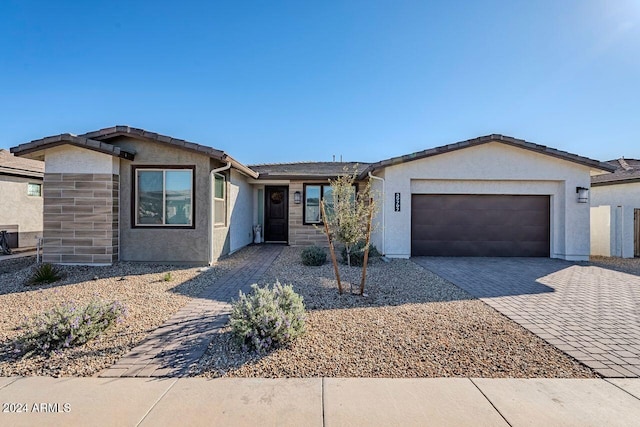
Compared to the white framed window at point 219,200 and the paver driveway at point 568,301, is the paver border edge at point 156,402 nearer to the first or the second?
the paver driveway at point 568,301

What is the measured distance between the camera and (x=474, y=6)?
28.2 ft

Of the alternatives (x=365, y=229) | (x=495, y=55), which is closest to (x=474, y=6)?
(x=495, y=55)

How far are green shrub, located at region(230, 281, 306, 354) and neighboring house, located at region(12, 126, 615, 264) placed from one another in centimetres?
541

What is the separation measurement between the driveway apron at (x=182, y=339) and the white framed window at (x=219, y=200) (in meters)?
3.31

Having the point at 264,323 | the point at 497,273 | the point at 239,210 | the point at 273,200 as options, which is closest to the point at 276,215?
the point at 273,200

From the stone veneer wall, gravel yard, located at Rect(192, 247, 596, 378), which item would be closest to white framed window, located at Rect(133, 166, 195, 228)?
the stone veneer wall

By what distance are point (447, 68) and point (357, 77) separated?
3.34m

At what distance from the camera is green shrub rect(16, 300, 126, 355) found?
145 inches

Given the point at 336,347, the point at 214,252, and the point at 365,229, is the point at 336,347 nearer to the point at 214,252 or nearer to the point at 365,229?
the point at 365,229

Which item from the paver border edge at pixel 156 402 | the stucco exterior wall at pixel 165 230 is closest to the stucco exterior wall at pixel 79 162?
the stucco exterior wall at pixel 165 230

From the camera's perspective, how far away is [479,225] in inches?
430

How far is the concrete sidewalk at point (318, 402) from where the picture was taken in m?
2.52

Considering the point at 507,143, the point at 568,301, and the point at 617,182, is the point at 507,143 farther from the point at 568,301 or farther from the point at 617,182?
the point at 568,301

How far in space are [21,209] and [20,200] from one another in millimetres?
357
